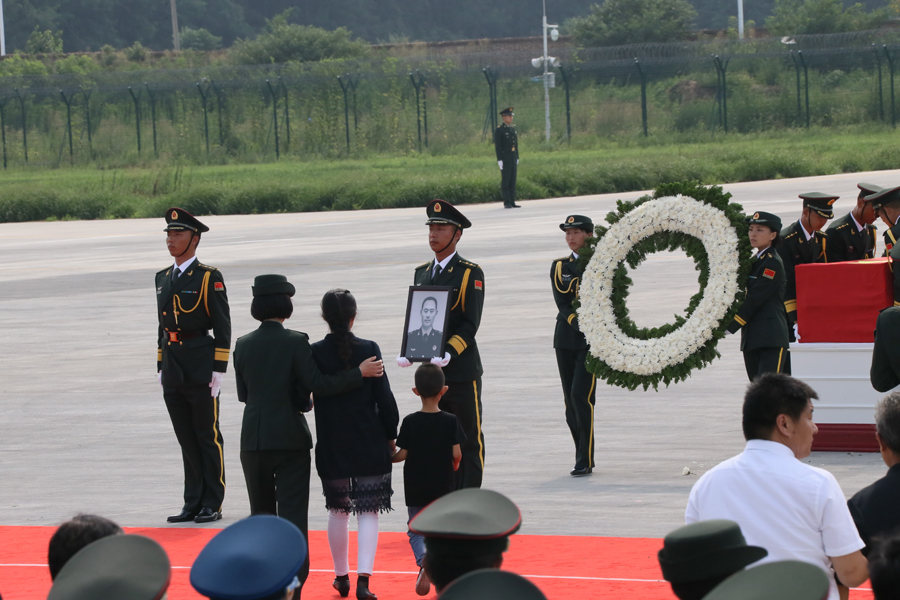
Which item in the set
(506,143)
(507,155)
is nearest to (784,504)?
(506,143)

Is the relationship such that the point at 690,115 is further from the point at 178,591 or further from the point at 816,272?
the point at 178,591

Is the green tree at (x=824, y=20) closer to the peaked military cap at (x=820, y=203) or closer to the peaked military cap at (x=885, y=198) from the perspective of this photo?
the peaked military cap at (x=820, y=203)

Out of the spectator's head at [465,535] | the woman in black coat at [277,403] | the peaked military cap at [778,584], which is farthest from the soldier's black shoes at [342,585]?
Answer: the peaked military cap at [778,584]

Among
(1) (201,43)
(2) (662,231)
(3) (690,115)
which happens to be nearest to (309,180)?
(3) (690,115)

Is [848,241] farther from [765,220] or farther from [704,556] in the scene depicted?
[704,556]

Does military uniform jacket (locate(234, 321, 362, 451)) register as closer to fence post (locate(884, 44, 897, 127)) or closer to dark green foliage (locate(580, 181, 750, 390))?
dark green foliage (locate(580, 181, 750, 390))

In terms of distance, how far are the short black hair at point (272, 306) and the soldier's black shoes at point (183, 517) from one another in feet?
6.95

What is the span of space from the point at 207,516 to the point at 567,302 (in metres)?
3.14

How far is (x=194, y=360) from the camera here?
8727 millimetres

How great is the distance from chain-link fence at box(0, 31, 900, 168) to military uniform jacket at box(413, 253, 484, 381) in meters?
40.6

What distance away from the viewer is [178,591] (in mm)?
6938

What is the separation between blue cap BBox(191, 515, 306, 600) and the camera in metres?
2.98

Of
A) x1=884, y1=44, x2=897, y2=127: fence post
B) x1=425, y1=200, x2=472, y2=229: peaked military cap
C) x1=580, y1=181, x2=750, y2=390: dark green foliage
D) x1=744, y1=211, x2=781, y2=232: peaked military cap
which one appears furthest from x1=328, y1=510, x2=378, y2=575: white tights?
x1=884, y1=44, x2=897, y2=127: fence post

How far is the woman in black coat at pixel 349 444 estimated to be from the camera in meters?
6.80
